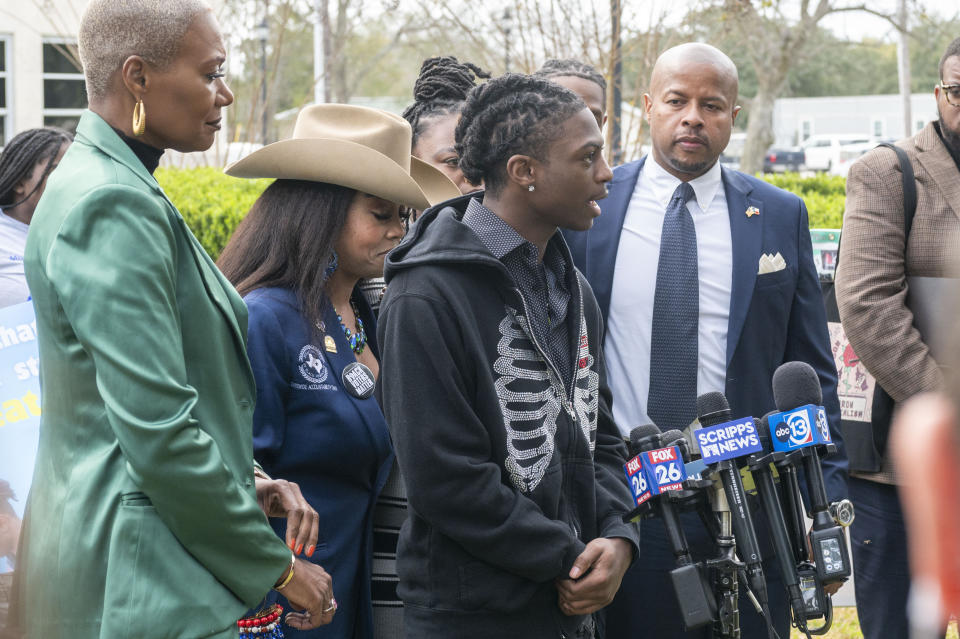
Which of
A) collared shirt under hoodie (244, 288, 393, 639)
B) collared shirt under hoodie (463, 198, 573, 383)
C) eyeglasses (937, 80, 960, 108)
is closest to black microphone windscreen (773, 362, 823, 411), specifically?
collared shirt under hoodie (463, 198, 573, 383)

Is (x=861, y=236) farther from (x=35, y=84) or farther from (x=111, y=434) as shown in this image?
(x=35, y=84)

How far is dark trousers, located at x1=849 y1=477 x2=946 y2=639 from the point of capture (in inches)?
167

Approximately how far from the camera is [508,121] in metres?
3.13

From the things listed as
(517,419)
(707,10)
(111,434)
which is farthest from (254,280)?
(707,10)

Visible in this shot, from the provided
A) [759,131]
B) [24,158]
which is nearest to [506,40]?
[24,158]

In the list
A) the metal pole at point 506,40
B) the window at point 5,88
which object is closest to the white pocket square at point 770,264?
the metal pole at point 506,40

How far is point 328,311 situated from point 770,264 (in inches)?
57.1

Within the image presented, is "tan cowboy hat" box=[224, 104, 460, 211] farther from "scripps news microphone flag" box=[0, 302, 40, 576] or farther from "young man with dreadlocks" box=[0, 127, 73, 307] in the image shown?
"young man with dreadlocks" box=[0, 127, 73, 307]

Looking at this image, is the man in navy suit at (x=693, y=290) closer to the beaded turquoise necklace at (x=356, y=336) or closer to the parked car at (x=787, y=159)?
the beaded turquoise necklace at (x=356, y=336)

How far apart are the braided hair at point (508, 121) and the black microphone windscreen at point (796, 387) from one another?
915 mm

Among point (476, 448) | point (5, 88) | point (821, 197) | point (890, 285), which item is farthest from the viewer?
point (5, 88)

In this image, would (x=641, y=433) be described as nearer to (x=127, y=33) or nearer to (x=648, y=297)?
(x=648, y=297)

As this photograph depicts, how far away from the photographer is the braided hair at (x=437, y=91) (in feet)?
15.6

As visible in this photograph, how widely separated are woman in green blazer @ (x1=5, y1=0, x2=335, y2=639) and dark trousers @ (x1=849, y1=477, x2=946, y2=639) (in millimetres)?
2620
